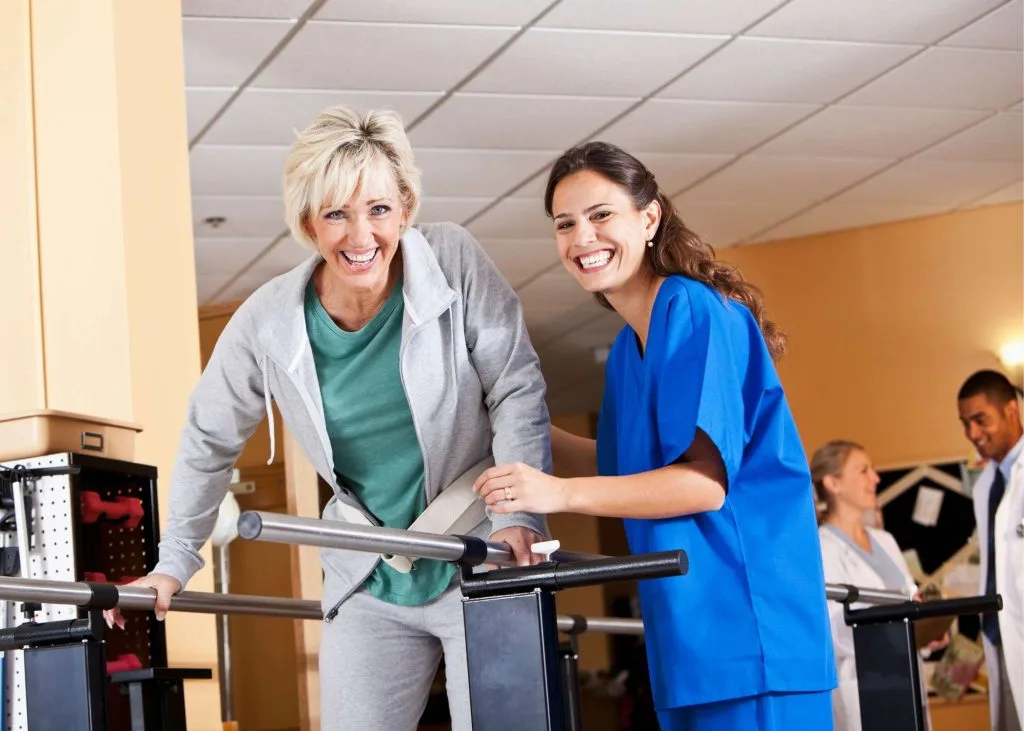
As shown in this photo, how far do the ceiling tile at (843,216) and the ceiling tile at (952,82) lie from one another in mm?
1182

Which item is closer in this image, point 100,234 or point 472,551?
point 472,551

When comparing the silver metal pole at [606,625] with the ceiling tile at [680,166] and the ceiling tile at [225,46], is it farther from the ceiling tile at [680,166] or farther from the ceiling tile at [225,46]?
the ceiling tile at [680,166]

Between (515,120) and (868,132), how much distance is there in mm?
1668

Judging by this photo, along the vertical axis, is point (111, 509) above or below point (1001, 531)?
above

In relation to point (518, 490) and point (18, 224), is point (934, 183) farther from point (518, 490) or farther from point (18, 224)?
point (518, 490)

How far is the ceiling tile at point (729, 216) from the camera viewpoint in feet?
22.0

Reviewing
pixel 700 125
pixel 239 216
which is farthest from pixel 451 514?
pixel 239 216

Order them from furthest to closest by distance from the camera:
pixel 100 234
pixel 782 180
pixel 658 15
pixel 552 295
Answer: pixel 552 295 < pixel 782 180 < pixel 658 15 < pixel 100 234

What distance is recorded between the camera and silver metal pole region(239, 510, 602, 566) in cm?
136

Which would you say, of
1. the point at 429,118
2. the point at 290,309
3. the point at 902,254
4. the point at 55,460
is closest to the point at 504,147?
the point at 429,118

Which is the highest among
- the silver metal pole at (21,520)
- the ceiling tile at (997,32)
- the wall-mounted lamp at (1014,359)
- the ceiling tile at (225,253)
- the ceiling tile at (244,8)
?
the ceiling tile at (997,32)

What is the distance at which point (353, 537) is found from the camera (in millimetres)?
1502

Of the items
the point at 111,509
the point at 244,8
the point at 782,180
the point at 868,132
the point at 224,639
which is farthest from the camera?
the point at 782,180

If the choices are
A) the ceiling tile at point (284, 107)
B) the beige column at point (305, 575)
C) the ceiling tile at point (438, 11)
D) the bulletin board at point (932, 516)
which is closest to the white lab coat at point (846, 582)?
the bulletin board at point (932, 516)
